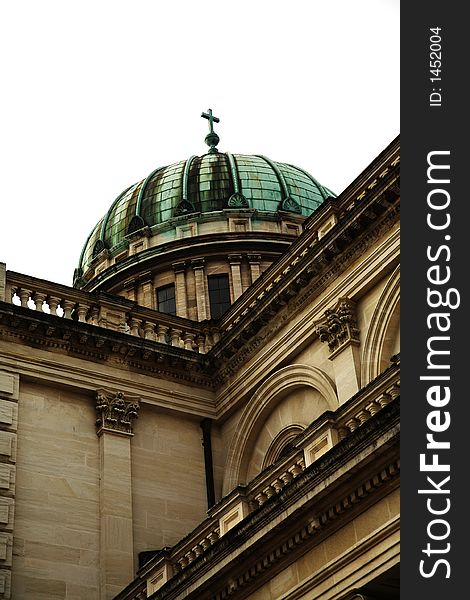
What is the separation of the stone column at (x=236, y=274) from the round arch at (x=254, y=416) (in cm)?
1329

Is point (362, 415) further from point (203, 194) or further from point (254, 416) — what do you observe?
point (203, 194)

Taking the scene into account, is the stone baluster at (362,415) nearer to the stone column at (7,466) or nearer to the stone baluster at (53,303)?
the stone column at (7,466)

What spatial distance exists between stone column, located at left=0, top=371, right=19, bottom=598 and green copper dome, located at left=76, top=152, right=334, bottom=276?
61.8ft

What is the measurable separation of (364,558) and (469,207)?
5.29m

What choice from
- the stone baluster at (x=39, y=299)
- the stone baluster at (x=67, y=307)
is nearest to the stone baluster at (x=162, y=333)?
the stone baluster at (x=67, y=307)

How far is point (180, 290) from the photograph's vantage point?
133 ft

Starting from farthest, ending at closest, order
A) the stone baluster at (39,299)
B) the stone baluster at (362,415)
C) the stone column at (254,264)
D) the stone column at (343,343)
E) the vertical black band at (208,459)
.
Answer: the stone column at (254,264) < the stone baluster at (39,299) < the vertical black band at (208,459) < the stone column at (343,343) < the stone baluster at (362,415)

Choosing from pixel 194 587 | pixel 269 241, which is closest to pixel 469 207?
pixel 194 587

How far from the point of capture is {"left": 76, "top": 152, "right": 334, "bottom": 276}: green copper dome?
4409cm

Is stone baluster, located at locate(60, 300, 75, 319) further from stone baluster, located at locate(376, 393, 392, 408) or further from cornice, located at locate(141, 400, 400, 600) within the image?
stone baluster, located at locate(376, 393, 392, 408)

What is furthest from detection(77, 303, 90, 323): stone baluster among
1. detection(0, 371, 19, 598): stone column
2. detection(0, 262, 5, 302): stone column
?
detection(0, 371, 19, 598): stone column

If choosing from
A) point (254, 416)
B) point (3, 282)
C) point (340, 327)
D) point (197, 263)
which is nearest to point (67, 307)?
point (3, 282)

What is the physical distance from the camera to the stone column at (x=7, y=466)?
22.9 metres

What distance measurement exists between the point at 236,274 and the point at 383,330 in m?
17.3
